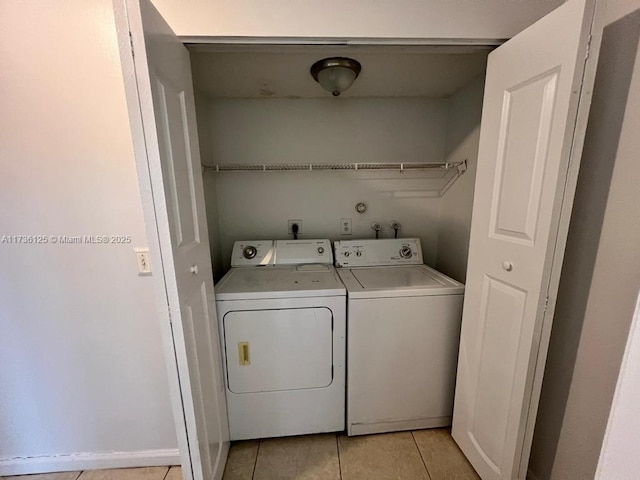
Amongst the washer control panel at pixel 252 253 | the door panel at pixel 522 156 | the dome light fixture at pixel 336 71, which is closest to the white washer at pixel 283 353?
the washer control panel at pixel 252 253

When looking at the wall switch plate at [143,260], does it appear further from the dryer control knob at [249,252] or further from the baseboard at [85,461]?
the baseboard at [85,461]

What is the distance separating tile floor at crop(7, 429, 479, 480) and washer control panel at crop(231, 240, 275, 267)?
117cm

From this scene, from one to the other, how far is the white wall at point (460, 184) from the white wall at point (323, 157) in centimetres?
11

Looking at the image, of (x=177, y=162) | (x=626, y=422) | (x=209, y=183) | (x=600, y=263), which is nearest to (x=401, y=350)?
(x=600, y=263)

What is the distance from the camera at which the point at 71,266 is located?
1301mm

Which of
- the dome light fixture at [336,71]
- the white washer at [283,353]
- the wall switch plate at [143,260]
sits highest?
the dome light fixture at [336,71]

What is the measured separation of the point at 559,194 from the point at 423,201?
136 cm

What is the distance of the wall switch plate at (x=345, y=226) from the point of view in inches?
89.6

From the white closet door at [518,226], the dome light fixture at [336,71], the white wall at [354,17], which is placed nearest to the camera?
the white closet door at [518,226]

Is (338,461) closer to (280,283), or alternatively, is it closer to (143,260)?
(280,283)

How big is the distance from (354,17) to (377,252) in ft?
4.77

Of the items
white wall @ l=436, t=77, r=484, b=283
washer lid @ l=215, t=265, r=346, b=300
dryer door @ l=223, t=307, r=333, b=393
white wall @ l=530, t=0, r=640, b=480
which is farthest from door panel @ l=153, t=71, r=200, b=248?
white wall @ l=436, t=77, r=484, b=283

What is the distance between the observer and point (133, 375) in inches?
56.6

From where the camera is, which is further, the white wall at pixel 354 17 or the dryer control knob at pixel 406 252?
the dryer control knob at pixel 406 252
